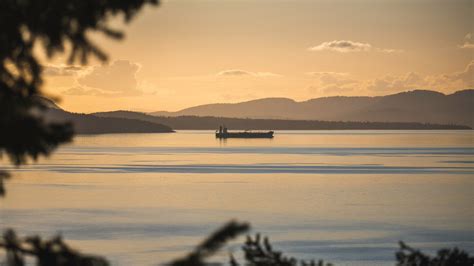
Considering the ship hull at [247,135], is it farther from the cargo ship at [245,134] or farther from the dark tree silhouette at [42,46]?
the dark tree silhouette at [42,46]

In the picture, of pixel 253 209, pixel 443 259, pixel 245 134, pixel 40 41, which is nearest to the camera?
pixel 40 41

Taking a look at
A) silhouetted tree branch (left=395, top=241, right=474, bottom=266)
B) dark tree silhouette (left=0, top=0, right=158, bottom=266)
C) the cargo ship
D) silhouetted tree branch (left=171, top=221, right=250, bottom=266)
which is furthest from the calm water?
the cargo ship

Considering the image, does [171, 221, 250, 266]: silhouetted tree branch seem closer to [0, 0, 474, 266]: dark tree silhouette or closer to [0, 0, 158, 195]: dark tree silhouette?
[0, 0, 474, 266]: dark tree silhouette

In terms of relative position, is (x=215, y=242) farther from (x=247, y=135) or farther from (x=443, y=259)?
(x=247, y=135)

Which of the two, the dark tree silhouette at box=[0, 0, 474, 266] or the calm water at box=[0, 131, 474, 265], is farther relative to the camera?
the calm water at box=[0, 131, 474, 265]

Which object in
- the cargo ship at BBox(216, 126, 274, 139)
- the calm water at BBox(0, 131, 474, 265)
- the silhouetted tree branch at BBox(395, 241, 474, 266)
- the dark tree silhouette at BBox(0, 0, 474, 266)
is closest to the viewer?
the dark tree silhouette at BBox(0, 0, 474, 266)

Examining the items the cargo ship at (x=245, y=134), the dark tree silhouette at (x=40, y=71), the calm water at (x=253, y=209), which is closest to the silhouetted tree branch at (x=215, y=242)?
the dark tree silhouette at (x=40, y=71)

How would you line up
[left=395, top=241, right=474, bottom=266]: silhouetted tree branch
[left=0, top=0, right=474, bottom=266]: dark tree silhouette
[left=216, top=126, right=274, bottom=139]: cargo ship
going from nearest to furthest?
[left=0, top=0, right=474, bottom=266]: dark tree silhouette < [left=395, top=241, right=474, bottom=266]: silhouetted tree branch < [left=216, top=126, right=274, bottom=139]: cargo ship

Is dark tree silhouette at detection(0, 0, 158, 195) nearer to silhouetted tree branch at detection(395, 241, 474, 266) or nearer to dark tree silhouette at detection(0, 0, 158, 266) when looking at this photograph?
dark tree silhouette at detection(0, 0, 158, 266)

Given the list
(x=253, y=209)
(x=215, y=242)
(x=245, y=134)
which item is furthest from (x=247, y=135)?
(x=215, y=242)

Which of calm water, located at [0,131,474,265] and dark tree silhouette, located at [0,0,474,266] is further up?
dark tree silhouette, located at [0,0,474,266]

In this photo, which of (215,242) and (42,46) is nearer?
(215,242)

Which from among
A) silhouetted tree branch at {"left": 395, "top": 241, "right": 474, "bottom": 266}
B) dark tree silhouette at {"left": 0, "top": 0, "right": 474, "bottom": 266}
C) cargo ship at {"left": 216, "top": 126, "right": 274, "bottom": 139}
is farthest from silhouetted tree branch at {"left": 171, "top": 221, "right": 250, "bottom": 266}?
cargo ship at {"left": 216, "top": 126, "right": 274, "bottom": 139}

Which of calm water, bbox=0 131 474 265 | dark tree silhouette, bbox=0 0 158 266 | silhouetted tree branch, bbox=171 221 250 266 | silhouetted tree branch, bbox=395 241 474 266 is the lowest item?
calm water, bbox=0 131 474 265
